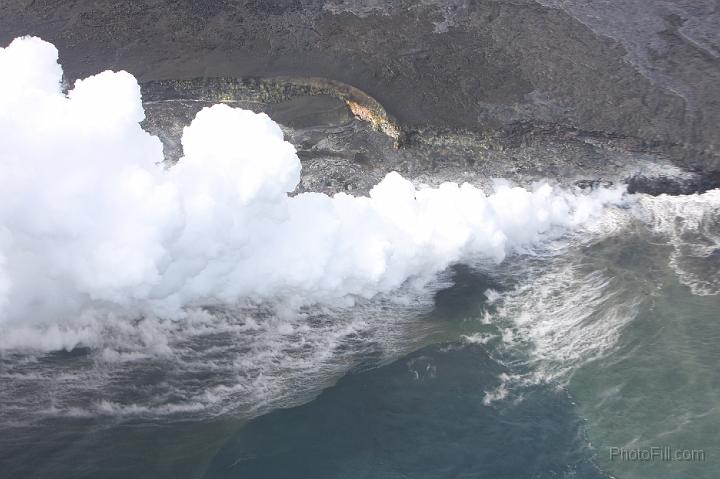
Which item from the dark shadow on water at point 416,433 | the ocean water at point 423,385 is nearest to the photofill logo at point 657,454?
the ocean water at point 423,385

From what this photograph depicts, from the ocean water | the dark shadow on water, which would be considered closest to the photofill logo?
the ocean water

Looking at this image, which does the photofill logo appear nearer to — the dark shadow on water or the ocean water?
the ocean water

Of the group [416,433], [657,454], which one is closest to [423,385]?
[416,433]

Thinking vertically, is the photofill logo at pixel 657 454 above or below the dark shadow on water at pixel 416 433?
below

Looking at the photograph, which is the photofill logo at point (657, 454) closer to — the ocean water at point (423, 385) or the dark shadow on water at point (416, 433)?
the ocean water at point (423, 385)

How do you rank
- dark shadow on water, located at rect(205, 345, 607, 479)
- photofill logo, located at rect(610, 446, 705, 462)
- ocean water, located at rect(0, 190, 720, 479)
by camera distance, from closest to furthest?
dark shadow on water, located at rect(205, 345, 607, 479)
ocean water, located at rect(0, 190, 720, 479)
photofill logo, located at rect(610, 446, 705, 462)
